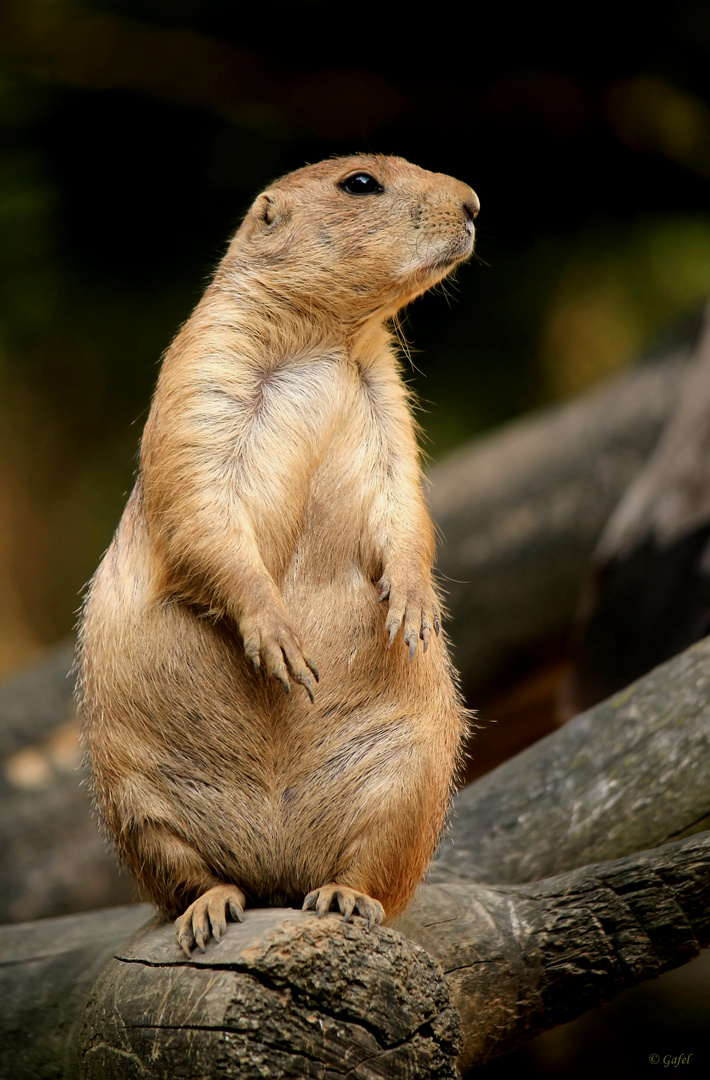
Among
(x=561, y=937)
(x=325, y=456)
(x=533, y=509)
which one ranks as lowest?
(x=561, y=937)

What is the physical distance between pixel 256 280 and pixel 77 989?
A: 2.48 metres

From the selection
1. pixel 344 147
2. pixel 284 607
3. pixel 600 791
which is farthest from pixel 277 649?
pixel 344 147

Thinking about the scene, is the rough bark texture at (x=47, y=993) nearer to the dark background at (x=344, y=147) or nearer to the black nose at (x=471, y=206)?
the black nose at (x=471, y=206)

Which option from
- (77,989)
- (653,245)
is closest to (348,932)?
(77,989)

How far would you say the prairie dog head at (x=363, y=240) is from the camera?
351cm

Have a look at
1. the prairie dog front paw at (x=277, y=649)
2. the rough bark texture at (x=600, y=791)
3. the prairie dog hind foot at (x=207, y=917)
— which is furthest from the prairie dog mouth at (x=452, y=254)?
the prairie dog hind foot at (x=207, y=917)

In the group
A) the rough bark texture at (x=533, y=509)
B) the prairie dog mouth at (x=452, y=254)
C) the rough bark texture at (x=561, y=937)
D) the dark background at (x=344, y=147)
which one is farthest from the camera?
the dark background at (x=344, y=147)

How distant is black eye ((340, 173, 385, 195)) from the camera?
3625 mm

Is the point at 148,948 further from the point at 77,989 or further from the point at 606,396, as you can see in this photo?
the point at 606,396

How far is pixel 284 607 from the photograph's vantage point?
3.15m

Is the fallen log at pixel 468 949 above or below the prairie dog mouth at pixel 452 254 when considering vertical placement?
below

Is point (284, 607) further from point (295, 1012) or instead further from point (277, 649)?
point (295, 1012)

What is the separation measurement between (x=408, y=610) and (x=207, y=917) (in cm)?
102

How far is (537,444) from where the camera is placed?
311 inches
